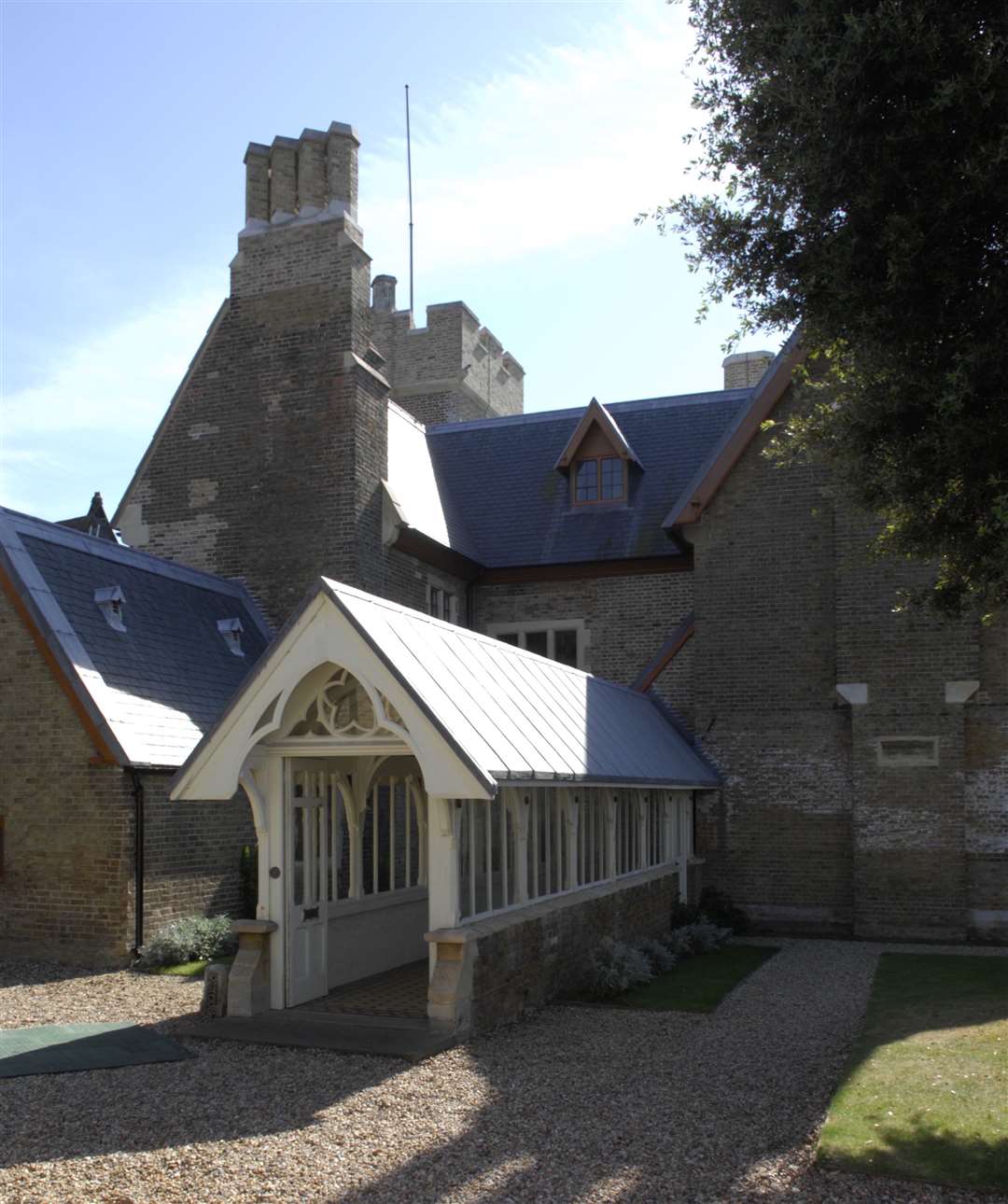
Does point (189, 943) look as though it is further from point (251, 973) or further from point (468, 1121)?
point (468, 1121)

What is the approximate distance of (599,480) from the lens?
23031 millimetres

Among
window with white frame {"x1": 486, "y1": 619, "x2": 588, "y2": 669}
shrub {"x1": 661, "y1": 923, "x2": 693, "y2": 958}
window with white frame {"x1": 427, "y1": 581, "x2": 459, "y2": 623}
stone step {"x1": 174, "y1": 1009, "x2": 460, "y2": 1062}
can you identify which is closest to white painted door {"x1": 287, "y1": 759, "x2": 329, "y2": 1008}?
stone step {"x1": 174, "y1": 1009, "x2": 460, "y2": 1062}

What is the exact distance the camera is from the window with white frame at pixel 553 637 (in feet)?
72.2

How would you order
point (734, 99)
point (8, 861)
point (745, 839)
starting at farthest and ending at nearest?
point (745, 839)
point (8, 861)
point (734, 99)

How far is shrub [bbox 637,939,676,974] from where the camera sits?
46.8 ft

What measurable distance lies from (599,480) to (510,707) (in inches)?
453

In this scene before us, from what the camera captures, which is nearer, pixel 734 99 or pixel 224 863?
pixel 734 99

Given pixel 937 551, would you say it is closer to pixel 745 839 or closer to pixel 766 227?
pixel 766 227

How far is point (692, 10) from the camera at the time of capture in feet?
31.0

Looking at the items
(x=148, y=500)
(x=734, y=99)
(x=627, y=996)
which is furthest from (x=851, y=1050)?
(x=148, y=500)

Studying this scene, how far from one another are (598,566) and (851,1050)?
504 inches

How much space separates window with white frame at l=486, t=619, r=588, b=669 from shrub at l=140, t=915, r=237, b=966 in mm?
8822

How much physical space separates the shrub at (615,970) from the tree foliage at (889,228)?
5498 mm

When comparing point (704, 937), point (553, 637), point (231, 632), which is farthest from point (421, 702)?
point (553, 637)
